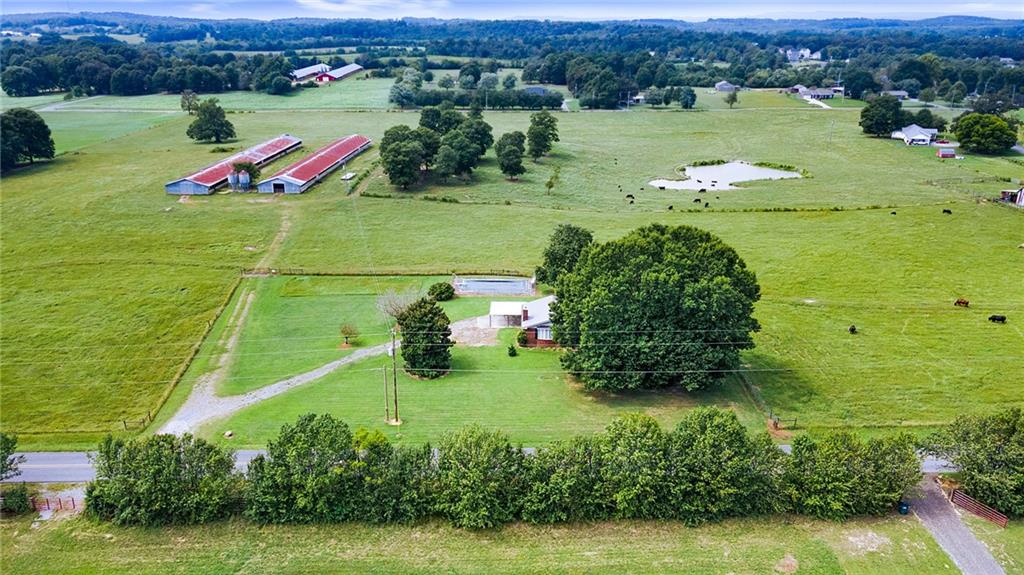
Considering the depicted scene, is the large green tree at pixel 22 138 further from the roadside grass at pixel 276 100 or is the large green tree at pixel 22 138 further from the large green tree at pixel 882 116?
the large green tree at pixel 882 116

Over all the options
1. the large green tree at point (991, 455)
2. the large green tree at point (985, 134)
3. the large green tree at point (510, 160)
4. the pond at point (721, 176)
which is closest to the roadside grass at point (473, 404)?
the large green tree at point (991, 455)

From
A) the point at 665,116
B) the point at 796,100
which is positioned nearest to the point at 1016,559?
the point at 665,116

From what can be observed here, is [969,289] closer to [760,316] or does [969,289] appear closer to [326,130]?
[760,316]

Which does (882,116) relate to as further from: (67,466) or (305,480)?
(67,466)

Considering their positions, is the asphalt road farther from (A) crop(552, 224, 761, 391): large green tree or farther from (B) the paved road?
(A) crop(552, 224, 761, 391): large green tree

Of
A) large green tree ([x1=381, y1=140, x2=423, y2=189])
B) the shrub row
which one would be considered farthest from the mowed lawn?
the shrub row
